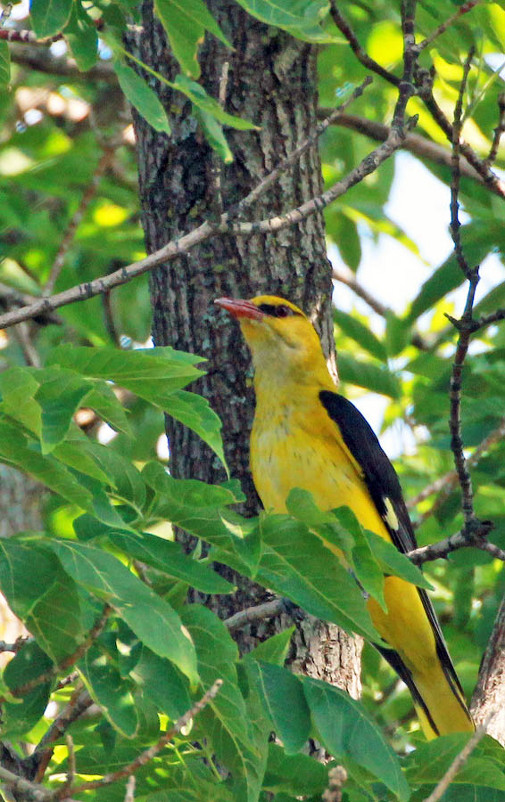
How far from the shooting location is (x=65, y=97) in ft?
24.7

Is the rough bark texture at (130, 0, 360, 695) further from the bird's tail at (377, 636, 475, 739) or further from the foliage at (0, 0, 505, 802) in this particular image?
the bird's tail at (377, 636, 475, 739)

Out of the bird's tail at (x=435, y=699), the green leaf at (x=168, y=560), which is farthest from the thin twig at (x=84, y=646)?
the bird's tail at (x=435, y=699)

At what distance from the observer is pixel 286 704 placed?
2090 mm

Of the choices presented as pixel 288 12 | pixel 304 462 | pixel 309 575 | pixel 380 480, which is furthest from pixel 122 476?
pixel 380 480

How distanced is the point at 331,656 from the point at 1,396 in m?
2.03

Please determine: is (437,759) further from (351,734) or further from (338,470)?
(338,470)

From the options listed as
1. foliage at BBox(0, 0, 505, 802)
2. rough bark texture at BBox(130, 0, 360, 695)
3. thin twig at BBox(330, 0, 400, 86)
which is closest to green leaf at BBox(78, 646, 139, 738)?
foliage at BBox(0, 0, 505, 802)

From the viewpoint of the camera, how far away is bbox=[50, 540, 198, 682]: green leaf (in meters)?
1.70

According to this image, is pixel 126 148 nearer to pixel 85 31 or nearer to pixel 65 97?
pixel 65 97

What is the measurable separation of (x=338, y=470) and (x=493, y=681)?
47.1 inches

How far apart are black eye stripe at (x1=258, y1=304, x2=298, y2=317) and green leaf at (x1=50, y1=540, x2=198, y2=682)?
216 cm

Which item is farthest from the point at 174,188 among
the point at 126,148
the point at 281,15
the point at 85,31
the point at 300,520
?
the point at 126,148

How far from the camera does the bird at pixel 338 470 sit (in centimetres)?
406

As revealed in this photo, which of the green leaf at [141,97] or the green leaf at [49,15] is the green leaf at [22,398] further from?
the green leaf at [49,15]
